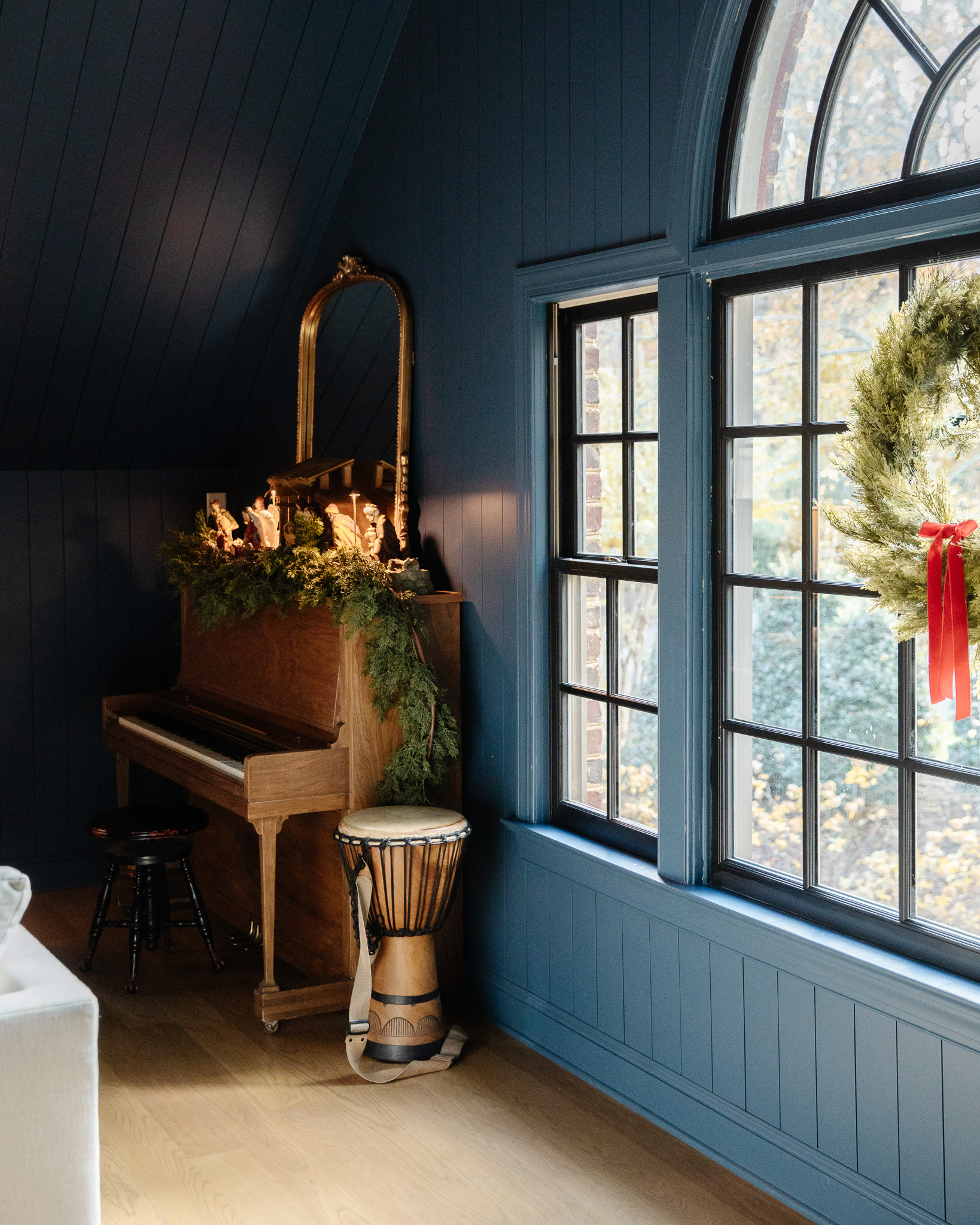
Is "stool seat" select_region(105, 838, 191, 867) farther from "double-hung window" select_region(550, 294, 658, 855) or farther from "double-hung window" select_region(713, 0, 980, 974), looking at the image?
"double-hung window" select_region(713, 0, 980, 974)

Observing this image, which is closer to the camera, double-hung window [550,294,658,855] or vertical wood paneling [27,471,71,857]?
double-hung window [550,294,658,855]

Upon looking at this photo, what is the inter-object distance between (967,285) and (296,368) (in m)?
3.44

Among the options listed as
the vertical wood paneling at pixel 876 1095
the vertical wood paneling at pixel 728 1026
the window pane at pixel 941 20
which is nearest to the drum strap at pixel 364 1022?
the vertical wood paneling at pixel 728 1026

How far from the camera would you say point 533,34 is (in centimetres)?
368

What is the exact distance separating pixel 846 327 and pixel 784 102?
570 millimetres

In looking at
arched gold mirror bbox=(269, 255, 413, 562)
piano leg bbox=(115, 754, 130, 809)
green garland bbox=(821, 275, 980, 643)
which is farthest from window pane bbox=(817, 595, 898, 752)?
piano leg bbox=(115, 754, 130, 809)

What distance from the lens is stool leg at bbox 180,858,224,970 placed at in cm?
450

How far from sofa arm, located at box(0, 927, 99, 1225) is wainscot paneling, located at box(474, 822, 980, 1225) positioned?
59.7 inches

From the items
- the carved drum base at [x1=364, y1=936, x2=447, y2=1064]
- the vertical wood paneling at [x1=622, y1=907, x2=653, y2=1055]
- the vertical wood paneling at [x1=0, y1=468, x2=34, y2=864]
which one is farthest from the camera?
the vertical wood paneling at [x1=0, y1=468, x2=34, y2=864]

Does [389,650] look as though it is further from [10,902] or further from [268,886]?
[10,902]

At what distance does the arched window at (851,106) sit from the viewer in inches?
101

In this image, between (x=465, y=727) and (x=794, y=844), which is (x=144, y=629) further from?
(x=794, y=844)

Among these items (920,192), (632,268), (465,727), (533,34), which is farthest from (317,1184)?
(533,34)

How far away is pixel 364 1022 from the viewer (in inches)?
147
